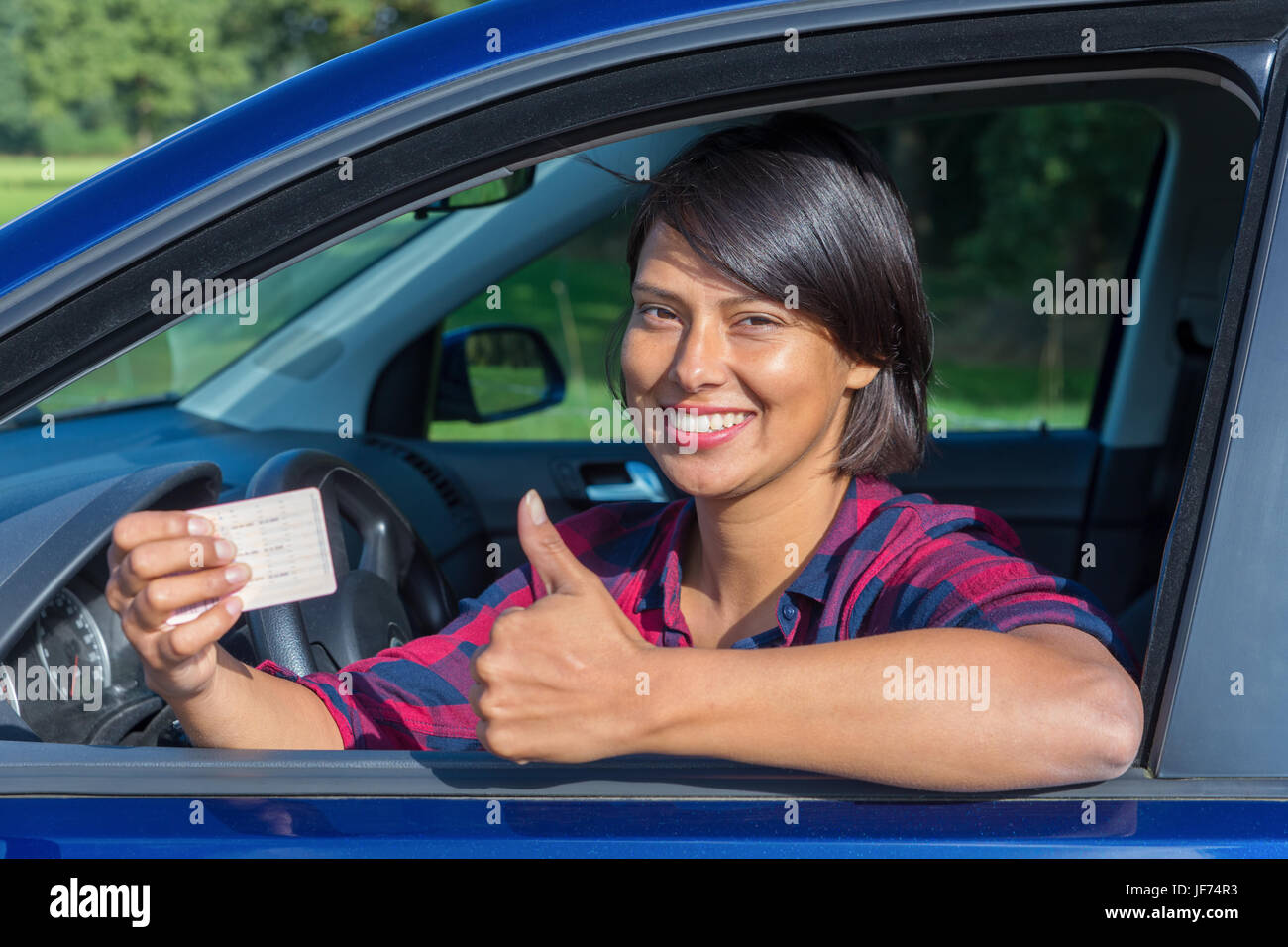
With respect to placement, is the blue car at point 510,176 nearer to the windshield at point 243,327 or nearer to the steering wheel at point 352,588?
the steering wheel at point 352,588

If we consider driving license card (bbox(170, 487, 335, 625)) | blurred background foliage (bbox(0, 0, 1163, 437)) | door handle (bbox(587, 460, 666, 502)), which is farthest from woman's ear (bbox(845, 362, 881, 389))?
blurred background foliage (bbox(0, 0, 1163, 437))

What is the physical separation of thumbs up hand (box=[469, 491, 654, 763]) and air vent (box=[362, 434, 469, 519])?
1.53 metres

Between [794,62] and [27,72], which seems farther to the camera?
[27,72]

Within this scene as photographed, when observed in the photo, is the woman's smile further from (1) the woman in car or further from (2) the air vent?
(2) the air vent

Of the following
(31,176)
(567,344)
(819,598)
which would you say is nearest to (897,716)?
(819,598)

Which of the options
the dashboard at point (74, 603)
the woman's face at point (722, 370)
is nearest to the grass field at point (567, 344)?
the dashboard at point (74, 603)

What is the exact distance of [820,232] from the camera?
1571 millimetres

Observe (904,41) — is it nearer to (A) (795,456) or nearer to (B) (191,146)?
(A) (795,456)

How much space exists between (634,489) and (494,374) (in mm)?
470

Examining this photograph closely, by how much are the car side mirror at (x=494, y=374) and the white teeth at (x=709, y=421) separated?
5.04 feet

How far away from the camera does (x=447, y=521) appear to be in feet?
8.86

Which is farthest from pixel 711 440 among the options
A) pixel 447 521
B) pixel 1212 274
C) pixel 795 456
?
pixel 1212 274
